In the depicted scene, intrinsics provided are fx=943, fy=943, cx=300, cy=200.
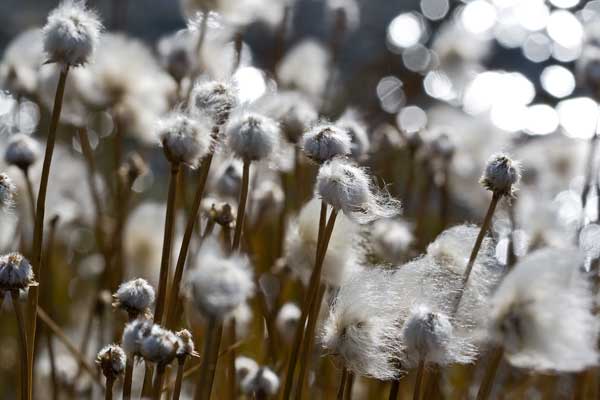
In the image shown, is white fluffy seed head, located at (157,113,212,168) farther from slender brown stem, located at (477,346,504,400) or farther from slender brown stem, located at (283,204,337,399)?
slender brown stem, located at (477,346,504,400)

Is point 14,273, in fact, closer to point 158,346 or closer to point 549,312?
point 158,346

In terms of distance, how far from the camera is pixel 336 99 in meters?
4.53

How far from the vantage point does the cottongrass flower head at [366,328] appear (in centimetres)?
105

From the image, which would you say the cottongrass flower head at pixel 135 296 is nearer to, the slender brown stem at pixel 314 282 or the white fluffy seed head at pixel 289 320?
the slender brown stem at pixel 314 282

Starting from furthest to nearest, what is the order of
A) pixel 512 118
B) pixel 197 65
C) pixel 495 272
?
pixel 512 118, pixel 197 65, pixel 495 272

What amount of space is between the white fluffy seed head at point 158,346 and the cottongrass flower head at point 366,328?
0.25 meters

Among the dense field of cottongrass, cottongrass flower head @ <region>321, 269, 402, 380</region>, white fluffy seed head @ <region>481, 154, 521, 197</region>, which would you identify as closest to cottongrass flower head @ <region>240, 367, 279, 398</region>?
the dense field of cottongrass

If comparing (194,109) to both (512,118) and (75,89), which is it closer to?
(75,89)

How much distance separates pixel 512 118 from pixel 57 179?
2390 mm

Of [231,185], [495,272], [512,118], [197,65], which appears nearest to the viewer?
[495,272]

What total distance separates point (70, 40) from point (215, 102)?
178 mm

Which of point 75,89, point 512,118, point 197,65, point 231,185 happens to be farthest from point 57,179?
point 512,118

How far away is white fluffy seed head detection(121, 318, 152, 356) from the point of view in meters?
0.88

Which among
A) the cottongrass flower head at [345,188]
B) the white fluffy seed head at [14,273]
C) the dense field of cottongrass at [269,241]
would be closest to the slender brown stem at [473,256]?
the dense field of cottongrass at [269,241]
